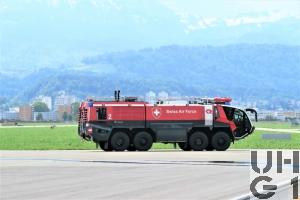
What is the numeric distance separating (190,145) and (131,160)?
1090cm

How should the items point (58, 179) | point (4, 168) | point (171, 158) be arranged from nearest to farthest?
point (58, 179), point (4, 168), point (171, 158)

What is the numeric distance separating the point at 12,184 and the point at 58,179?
1915 millimetres

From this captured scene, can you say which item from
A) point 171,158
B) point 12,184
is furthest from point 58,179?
point 171,158

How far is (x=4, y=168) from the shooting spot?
2956 cm

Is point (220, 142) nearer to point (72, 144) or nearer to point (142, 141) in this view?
point (142, 141)

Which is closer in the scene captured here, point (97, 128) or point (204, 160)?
point (204, 160)

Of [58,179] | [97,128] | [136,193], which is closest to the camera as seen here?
[136,193]

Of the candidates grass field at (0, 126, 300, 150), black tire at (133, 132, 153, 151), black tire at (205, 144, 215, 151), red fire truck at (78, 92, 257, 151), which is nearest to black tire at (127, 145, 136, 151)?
red fire truck at (78, 92, 257, 151)

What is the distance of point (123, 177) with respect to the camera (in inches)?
998

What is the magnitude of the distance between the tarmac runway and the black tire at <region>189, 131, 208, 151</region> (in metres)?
8.64

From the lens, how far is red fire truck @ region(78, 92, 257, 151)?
44.9 m

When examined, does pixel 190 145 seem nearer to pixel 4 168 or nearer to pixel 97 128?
pixel 97 128

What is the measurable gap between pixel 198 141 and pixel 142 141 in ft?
9.59

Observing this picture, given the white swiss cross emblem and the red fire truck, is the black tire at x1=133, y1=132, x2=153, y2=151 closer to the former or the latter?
the red fire truck
